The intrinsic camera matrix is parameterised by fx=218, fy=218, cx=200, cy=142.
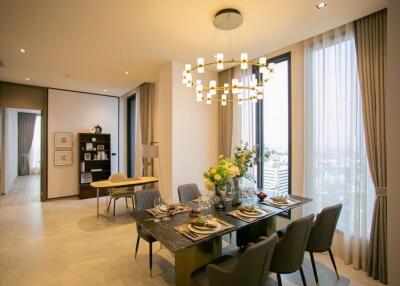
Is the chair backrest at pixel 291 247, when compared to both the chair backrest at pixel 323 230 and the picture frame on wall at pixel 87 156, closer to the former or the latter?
the chair backrest at pixel 323 230

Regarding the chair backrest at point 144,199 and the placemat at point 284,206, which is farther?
the chair backrest at point 144,199

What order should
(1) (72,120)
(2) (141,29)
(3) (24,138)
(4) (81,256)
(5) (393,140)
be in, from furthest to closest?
1. (3) (24,138)
2. (1) (72,120)
3. (4) (81,256)
4. (2) (141,29)
5. (5) (393,140)

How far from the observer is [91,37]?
321cm

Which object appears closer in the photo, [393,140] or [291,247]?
[291,247]

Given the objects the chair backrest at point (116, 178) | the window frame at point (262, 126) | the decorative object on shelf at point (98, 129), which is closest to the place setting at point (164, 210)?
the window frame at point (262, 126)

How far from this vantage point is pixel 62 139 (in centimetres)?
630

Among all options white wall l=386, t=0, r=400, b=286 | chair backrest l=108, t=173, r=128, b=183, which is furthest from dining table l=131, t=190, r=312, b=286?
chair backrest l=108, t=173, r=128, b=183

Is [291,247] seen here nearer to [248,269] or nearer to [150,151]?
[248,269]

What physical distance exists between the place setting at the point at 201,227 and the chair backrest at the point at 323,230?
96 centimetres

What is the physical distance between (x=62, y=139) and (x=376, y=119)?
7120mm

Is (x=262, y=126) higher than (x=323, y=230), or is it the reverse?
(x=262, y=126)

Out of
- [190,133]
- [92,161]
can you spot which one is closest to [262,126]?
[190,133]

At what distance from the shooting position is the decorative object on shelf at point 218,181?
2.54m

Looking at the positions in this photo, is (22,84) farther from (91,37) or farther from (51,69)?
(91,37)
